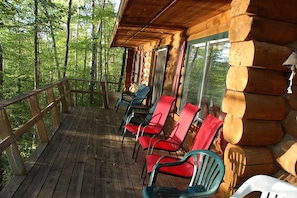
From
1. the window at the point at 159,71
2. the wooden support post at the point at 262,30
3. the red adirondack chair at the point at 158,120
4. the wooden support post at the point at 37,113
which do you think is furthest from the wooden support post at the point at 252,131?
the window at the point at 159,71

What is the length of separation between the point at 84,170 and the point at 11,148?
0.90m

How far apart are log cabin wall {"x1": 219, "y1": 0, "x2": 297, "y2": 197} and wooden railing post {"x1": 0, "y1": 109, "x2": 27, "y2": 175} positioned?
6.83 ft

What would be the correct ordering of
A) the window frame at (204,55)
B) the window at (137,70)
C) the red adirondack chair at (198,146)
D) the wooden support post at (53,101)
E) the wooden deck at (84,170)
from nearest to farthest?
the red adirondack chair at (198,146), the wooden deck at (84,170), the window frame at (204,55), the wooden support post at (53,101), the window at (137,70)

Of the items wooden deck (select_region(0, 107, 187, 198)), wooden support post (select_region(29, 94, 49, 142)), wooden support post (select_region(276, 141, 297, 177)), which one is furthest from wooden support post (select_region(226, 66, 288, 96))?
wooden support post (select_region(29, 94, 49, 142))

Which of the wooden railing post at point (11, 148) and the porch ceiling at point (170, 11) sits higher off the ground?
the porch ceiling at point (170, 11)

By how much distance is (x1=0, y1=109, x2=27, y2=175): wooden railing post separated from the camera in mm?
2273

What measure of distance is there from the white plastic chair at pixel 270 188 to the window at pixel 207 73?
161cm

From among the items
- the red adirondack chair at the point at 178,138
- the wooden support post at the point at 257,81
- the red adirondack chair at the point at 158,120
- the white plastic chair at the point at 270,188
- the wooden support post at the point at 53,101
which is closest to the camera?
the white plastic chair at the point at 270,188

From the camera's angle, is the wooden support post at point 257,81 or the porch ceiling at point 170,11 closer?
the wooden support post at point 257,81

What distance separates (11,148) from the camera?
242 centimetres

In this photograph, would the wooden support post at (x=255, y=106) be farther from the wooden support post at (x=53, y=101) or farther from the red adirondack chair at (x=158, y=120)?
the wooden support post at (x=53, y=101)

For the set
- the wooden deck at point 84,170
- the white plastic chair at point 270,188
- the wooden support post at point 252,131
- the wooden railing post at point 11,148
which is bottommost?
the wooden deck at point 84,170

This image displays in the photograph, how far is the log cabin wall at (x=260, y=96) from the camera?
1.80 metres

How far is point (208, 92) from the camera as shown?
10.9 ft
